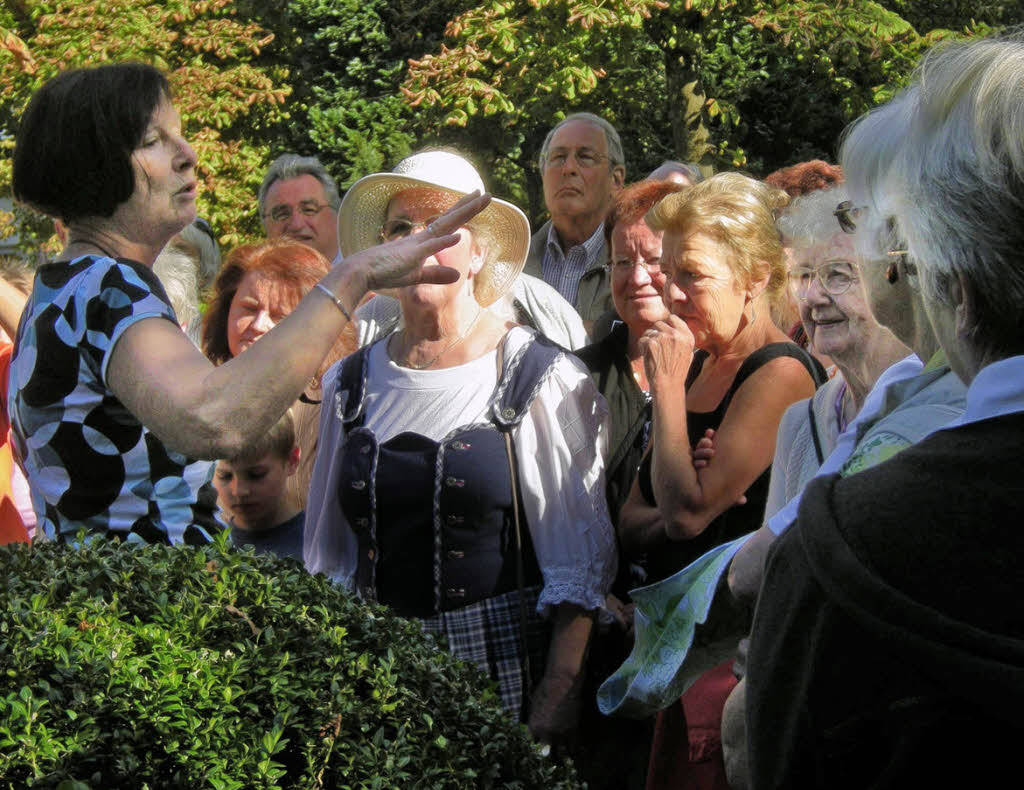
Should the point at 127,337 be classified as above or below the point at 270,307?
above

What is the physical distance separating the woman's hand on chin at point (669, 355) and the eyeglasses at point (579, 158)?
9.29 feet

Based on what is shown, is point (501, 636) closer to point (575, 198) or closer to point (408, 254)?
point (408, 254)

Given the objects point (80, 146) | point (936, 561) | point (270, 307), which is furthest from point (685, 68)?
point (936, 561)

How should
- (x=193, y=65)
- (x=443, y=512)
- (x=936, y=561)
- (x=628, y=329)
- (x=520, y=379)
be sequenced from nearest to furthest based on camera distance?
(x=936, y=561) → (x=443, y=512) → (x=520, y=379) → (x=628, y=329) → (x=193, y=65)

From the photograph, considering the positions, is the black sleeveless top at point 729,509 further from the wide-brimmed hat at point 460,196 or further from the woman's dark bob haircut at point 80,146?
the woman's dark bob haircut at point 80,146

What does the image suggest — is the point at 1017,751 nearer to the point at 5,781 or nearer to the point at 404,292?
the point at 5,781

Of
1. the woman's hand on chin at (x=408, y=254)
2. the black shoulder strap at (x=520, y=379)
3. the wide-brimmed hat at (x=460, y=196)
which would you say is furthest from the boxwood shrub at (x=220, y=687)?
the wide-brimmed hat at (x=460, y=196)

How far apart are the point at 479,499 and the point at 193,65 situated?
40.7 feet

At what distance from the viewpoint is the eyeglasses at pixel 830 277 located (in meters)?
3.17

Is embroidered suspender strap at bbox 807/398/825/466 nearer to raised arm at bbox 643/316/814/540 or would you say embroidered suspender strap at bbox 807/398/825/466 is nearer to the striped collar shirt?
raised arm at bbox 643/316/814/540

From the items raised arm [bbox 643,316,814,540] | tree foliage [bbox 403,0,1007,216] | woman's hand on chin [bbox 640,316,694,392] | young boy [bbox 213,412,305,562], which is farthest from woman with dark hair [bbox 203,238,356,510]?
tree foliage [bbox 403,0,1007,216]

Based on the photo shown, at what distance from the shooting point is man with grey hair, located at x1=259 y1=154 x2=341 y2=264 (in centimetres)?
629

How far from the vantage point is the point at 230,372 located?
233cm

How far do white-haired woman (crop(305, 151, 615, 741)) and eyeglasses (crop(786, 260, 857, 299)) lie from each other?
756mm
